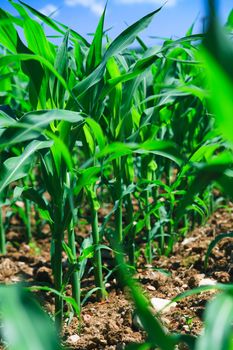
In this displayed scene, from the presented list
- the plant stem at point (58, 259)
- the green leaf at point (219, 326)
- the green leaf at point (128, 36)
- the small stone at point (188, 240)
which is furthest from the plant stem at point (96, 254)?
the green leaf at point (219, 326)

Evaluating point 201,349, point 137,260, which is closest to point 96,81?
point 201,349

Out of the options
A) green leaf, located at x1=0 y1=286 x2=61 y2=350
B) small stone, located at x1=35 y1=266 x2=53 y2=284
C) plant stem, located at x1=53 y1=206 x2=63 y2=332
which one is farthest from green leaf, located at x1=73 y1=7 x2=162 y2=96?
small stone, located at x1=35 y1=266 x2=53 y2=284

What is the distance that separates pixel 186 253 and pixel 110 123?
0.83m

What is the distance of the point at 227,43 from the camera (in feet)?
2.27

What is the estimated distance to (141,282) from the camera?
2146 millimetres

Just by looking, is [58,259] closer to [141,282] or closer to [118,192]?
[118,192]

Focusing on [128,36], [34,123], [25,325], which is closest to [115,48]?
[128,36]

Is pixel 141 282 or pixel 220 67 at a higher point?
pixel 220 67

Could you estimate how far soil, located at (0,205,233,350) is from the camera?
1662 mm

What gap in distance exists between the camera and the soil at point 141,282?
5.45ft

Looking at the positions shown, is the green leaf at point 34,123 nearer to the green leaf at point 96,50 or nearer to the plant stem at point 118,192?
the green leaf at point 96,50

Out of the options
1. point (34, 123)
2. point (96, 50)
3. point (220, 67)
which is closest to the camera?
point (220, 67)

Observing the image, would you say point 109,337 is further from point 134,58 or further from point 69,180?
point 134,58

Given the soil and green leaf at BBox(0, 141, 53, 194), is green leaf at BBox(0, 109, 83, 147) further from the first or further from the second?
the soil
